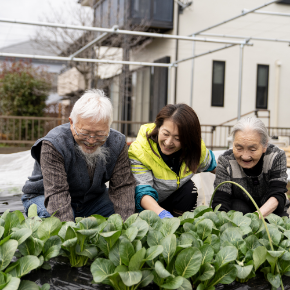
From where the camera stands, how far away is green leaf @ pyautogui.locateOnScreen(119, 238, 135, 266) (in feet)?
2.71

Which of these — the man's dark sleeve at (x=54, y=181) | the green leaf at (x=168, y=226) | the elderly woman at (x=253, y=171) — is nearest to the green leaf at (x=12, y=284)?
the green leaf at (x=168, y=226)

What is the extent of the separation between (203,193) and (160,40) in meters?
6.67

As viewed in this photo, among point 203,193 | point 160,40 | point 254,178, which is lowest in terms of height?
point 203,193

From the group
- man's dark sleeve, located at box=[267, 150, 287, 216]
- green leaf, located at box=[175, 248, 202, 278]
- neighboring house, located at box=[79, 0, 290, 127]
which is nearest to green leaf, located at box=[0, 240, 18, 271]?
green leaf, located at box=[175, 248, 202, 278]

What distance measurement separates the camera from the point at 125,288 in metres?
0.82

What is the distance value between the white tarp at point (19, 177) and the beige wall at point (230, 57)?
17.8ft

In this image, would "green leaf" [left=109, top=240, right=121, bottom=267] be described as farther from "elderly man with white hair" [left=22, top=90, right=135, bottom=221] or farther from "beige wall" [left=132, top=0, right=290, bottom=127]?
"beige wall" [left=132, top=0, right=290, bottom=127]

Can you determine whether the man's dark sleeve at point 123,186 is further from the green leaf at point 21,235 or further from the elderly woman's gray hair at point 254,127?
the green leaf at point 21,235

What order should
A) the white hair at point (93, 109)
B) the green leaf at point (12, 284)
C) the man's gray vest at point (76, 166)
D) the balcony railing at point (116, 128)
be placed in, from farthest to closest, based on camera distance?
the balcony railing at point (116, 128), the man's gray vest at point (76, 166), the white hair at point (93, 109), the green leaf at point (12, 284)

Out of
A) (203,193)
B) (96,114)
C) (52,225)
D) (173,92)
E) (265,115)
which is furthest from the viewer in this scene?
(265,115)

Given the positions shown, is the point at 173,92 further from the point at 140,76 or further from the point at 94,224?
the point at 94,224

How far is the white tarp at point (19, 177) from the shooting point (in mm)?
2938

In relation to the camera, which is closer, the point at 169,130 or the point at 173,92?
the point at 169,130

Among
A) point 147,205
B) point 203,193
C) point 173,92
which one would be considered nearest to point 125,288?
point 147,205
